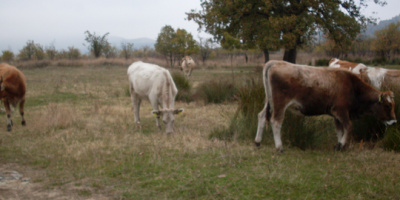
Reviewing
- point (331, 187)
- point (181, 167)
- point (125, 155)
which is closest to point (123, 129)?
point (125, 155)

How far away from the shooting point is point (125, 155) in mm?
6223

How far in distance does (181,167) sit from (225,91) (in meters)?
7.29

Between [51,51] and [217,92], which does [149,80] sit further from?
[51,51]

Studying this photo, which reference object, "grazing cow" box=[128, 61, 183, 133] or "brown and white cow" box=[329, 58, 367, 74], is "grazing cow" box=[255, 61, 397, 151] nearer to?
"grazing cow" box=[128, 61, 183, 133]

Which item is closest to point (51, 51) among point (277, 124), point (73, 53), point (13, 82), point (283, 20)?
point (73, 53)

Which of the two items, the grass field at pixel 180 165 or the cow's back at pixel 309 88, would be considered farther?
the cow's back at pixel 309 88

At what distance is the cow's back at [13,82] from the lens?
8930 millimetres

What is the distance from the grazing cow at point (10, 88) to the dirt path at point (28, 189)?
3824 mm

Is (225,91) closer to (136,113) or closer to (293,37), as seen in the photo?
(136,113)

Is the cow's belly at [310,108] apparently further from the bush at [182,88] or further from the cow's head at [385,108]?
the bush at [182,88]

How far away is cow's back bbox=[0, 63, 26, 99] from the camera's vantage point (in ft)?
29.3

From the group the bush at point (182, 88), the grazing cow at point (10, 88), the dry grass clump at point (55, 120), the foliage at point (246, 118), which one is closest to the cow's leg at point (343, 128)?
the foliage at point (246, 118)

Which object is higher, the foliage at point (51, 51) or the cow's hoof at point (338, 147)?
the foliage at point (51, 51)

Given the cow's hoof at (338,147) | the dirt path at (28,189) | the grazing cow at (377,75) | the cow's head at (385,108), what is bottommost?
the dirt path at (28,189)
